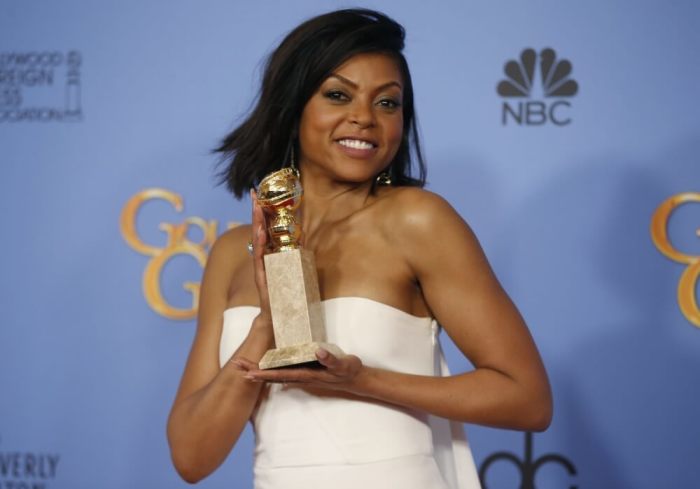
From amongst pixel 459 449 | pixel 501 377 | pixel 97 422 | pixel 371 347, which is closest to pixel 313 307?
pixel 371 347

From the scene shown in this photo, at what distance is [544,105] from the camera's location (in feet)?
8.29

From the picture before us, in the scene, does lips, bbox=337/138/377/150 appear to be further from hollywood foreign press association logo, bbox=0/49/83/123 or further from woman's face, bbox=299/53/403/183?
hollywood foreign press association logo, bbox=0/49/83/123

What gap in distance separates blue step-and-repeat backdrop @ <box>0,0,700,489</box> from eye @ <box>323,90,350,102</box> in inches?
34.1

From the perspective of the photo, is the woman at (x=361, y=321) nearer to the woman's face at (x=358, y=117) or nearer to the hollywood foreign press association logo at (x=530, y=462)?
the woman's face at (x=358, y=117)

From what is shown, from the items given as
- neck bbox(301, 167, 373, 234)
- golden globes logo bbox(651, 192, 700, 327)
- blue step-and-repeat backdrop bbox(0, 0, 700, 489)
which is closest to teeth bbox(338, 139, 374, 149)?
neck bbox(301, 167, 373, 234)

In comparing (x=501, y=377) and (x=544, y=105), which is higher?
(x=544, y=105)

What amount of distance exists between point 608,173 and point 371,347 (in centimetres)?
109

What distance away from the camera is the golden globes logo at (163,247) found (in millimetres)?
2703

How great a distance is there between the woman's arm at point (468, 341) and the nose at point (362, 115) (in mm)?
166

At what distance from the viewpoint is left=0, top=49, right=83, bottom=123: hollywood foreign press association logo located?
279cm

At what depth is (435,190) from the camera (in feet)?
8.45

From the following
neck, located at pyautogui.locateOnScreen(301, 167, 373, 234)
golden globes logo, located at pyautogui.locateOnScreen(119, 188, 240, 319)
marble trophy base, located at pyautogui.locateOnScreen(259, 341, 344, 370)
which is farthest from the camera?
golden globes logo, located at pyautogui.locateOnScreen(119, 188, 240, 319)

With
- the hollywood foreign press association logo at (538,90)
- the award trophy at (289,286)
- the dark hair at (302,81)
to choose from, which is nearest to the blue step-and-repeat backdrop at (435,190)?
the hollywood foreign press association logo at (538,90)

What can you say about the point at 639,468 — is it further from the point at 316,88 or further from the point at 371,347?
the point at 316,88
